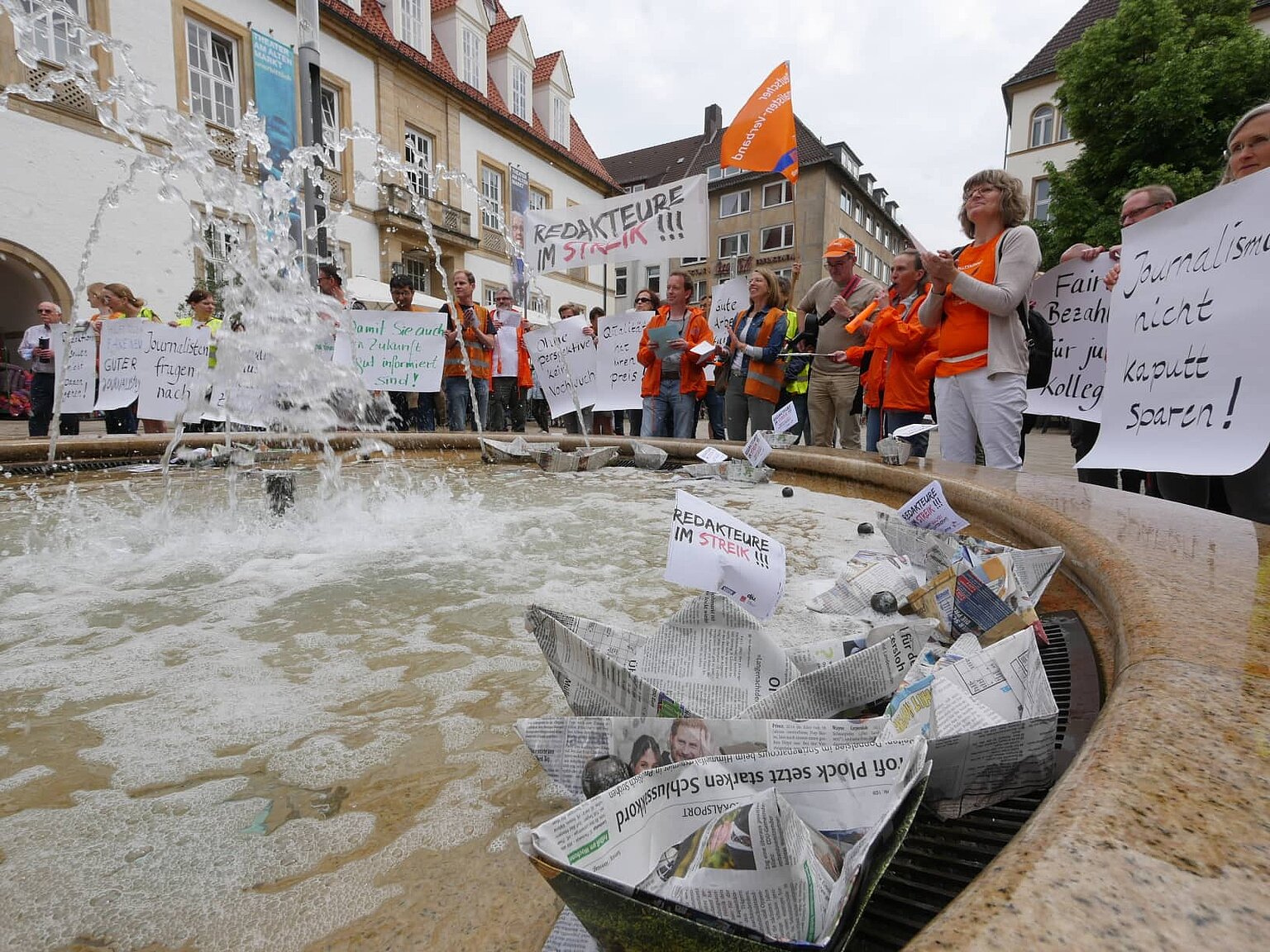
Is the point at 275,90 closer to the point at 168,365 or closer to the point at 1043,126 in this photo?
the point at 168,365

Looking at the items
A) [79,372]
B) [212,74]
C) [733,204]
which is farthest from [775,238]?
[79,372]

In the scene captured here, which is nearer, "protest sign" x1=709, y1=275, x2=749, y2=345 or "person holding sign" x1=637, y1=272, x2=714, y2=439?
"person holding sign" x1=637, y1=272, x2=714, y2=439

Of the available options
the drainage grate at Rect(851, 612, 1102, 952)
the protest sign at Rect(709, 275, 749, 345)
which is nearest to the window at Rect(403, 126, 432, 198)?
the protest sign at Rect(709, 275, 749, 345)

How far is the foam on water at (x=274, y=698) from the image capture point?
917mm

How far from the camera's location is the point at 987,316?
327 cm

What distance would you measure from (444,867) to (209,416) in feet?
24.3

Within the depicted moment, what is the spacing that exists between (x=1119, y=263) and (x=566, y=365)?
530 centimetres

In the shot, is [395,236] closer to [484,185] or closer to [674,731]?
[484,185]

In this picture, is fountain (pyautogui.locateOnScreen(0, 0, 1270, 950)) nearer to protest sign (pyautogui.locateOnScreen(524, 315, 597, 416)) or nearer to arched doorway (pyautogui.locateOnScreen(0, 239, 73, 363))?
protest sign (pyautogui.locateOnScreen(524, 315, 597, 416))

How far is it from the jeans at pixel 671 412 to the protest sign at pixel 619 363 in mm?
258

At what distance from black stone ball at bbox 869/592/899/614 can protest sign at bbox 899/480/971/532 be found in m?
0.31

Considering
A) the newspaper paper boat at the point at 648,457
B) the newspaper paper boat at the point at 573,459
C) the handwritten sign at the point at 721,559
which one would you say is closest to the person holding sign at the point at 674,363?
the newspaper paper boat at the point at 648,457

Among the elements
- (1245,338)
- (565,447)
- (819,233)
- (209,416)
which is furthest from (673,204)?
(819,233)

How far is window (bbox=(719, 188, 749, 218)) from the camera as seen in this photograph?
36.5m
